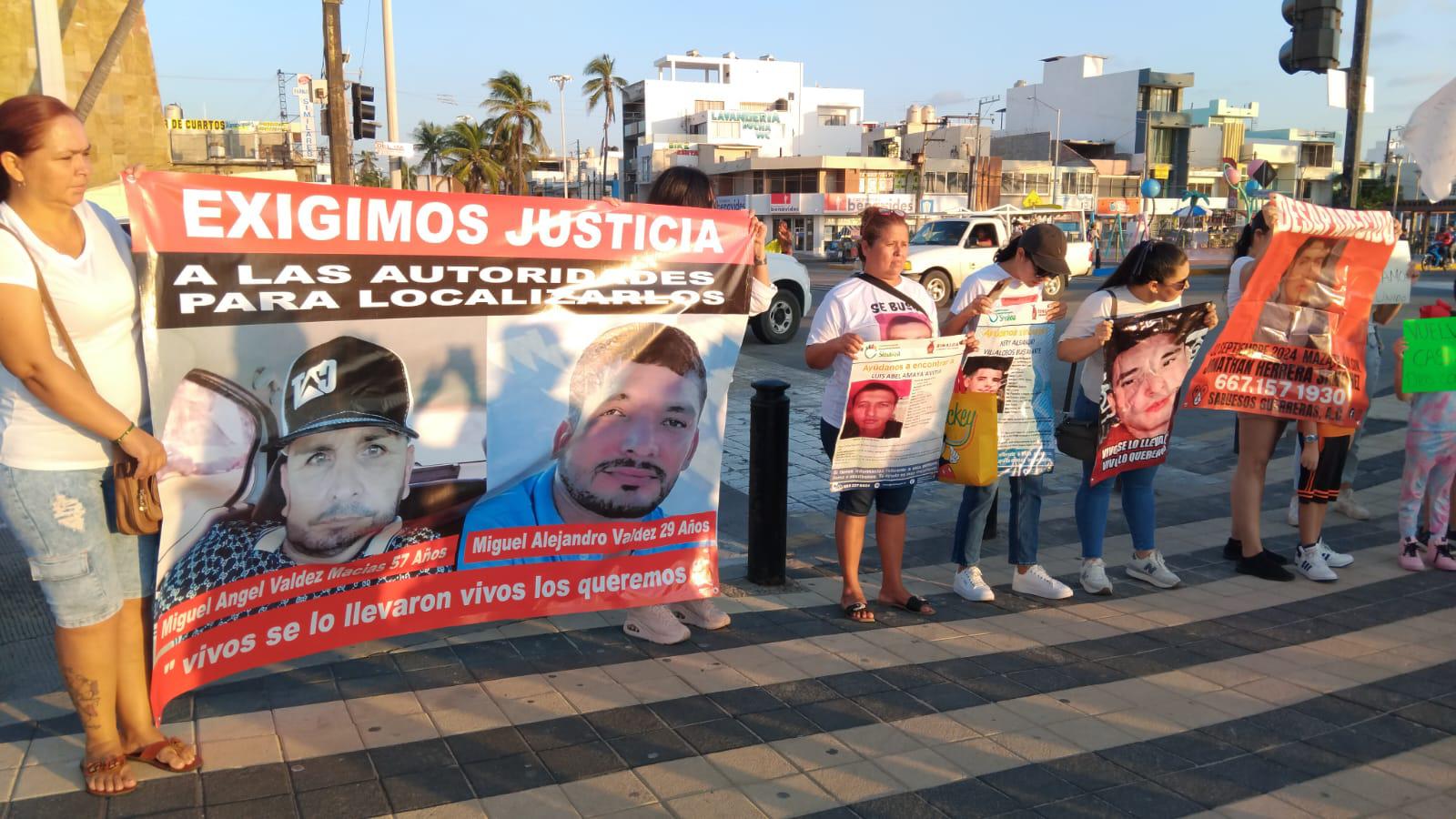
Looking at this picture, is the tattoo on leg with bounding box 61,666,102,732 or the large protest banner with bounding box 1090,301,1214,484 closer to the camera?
the tattoo on leg with bounding box 61,666,102,732

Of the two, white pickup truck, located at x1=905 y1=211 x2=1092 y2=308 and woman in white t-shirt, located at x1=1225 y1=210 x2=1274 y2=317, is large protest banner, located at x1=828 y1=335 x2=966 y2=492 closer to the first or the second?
woman in white t-shirt, located at x1=1225 y1=210 x2=1274 y2=317

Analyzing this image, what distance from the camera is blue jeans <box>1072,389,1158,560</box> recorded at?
4.92 m

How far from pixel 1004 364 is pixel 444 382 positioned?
250 centimetres

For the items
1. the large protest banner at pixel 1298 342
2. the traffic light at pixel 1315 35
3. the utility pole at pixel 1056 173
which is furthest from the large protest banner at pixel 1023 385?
the utility pole at pixel 1056 173

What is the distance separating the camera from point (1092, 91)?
80.2 m

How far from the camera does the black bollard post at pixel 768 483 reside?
4.83 meters

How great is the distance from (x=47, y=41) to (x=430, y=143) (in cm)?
6144

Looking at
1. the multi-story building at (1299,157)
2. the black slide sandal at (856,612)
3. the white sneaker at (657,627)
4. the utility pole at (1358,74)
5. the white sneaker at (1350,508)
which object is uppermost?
the multi-story building at (1299,157)

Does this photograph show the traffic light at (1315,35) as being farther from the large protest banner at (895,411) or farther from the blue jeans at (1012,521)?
the large protest banner at (895,411)

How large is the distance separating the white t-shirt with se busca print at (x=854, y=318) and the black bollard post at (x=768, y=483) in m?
0.46

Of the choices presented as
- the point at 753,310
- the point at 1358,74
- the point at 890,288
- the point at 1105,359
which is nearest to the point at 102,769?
the point at 753,310

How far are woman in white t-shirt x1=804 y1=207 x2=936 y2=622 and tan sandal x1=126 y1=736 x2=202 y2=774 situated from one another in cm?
261

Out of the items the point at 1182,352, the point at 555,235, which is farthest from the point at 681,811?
the point at 1182,352

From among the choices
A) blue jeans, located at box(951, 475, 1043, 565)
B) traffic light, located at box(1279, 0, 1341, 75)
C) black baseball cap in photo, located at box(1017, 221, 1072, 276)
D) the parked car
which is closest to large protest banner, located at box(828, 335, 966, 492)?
blue jeans, located at box(951, 475, 1043, 565)
